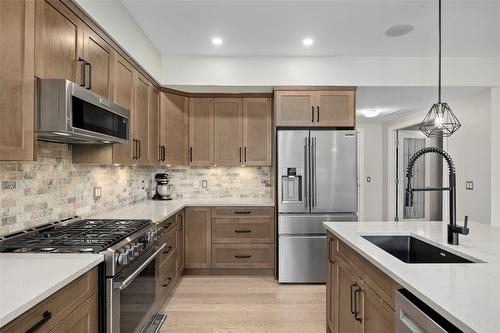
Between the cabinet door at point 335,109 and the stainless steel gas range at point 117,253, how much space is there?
2339 mm

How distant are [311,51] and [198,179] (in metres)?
2.27

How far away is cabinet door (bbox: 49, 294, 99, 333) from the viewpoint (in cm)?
125

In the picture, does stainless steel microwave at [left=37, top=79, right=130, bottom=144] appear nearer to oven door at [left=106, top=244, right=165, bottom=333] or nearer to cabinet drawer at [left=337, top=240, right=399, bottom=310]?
oven door at [left=106, top=244, right=165, bottom=333]

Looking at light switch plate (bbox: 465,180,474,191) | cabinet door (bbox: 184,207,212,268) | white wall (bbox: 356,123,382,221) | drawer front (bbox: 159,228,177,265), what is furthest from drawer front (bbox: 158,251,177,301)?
white wall (bbox: 356,123,382,221)

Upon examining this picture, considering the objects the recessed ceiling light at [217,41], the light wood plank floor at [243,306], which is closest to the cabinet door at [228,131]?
the recessed ceiling light at [217,41]

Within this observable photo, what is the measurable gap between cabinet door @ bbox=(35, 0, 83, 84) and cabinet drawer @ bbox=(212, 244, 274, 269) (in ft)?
8.32

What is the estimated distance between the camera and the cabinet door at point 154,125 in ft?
11.2

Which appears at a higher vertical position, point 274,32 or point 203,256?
point 274,32

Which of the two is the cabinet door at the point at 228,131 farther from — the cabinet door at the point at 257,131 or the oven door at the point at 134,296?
the oven door at the point at 134,296

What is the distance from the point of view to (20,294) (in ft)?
3.43

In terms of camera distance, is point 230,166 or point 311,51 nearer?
point 311,51

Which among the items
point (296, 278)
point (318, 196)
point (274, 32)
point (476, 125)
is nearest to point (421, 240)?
point (318, 196)

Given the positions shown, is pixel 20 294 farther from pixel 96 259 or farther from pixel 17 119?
pixel 17 119

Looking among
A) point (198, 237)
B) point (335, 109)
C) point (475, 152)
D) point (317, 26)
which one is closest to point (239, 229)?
point (198, 237)
